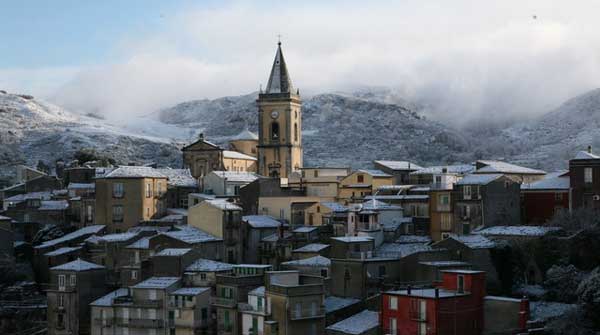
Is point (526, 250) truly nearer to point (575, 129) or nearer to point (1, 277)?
point (1, 277)

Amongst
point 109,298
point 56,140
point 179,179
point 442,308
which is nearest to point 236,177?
point 179,179

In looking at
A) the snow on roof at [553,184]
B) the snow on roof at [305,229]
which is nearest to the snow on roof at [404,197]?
the snow on roof at [305,229]

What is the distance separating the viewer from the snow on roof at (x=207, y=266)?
211 ft

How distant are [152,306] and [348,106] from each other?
112 m

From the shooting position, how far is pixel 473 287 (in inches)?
2153

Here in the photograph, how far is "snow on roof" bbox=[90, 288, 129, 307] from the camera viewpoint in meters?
64.1

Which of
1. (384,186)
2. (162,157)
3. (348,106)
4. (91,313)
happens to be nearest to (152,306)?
(91,313)

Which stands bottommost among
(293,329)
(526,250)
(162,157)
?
(293,329)

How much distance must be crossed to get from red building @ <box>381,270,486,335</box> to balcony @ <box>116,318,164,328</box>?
14.0 metres

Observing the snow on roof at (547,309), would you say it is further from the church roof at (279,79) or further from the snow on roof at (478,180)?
the church roof at (279,79)

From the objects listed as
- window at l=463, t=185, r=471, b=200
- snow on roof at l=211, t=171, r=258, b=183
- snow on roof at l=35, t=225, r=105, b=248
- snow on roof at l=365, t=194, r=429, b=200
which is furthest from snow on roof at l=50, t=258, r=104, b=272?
window at l=463, t=185, r=471, b=200

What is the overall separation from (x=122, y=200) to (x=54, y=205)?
30.7 feet

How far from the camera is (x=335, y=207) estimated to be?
254 ft

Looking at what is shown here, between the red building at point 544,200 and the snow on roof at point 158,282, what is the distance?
22.8m
